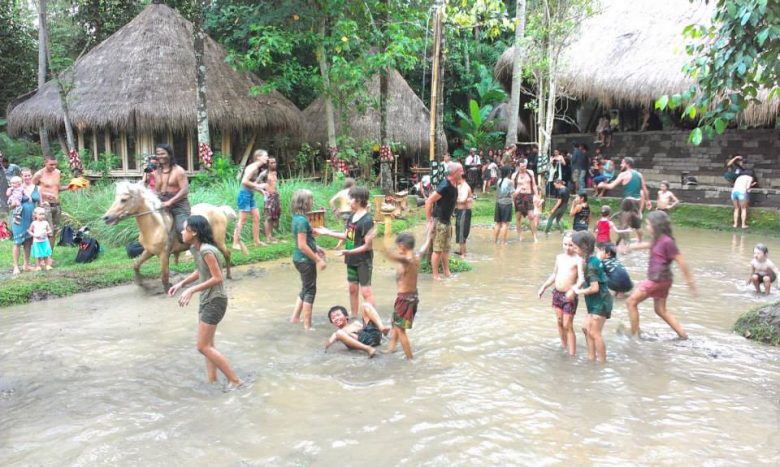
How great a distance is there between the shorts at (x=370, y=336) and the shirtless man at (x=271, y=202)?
587cm

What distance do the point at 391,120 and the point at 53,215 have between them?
1258cm

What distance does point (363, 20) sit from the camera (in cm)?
1767

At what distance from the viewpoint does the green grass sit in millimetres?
6484

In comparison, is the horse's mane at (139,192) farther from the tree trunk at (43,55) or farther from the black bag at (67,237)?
the tree trunk at (43,55)

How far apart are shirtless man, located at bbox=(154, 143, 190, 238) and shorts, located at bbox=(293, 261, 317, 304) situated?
2756mm

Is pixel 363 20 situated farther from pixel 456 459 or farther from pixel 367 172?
pixel 456 459

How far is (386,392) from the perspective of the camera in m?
5.26

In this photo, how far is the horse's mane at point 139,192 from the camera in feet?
27.5

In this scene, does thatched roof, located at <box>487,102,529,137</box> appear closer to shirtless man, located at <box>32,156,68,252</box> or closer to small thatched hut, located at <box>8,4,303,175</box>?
small thatched hut, located at <box>8,4,303,175</box>

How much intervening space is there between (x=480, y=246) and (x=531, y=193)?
159 centimetres

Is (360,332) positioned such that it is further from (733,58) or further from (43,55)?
(43,55)

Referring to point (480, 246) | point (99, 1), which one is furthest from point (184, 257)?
point (99, 1)

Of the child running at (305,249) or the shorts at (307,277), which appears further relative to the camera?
the shorts at (307,277)

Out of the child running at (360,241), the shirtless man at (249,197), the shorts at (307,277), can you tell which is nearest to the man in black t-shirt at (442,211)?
the child running at (360,241)
